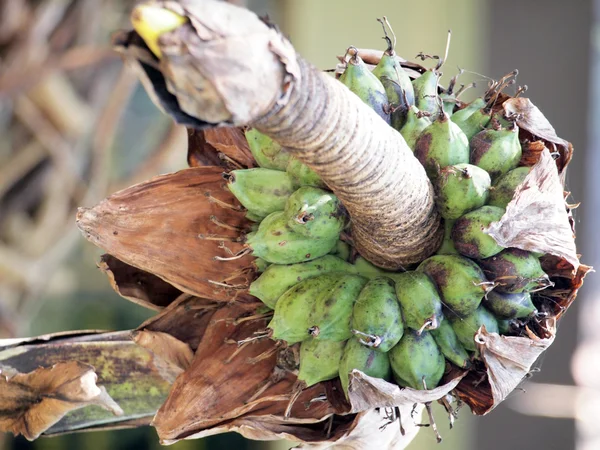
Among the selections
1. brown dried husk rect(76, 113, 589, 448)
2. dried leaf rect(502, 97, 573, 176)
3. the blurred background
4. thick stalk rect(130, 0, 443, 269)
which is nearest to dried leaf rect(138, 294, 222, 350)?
brown dried husk rect(76, 113, 589, 448)

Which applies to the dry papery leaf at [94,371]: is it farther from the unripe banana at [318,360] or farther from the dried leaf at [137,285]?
the unripe banana at [318,360]

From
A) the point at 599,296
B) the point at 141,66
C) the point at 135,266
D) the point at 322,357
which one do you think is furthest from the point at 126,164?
the point at 141,66

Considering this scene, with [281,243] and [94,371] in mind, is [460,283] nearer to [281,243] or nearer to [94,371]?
[281,243]

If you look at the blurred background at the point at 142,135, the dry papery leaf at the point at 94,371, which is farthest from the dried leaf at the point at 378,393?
the blurred background at the point at 142,135

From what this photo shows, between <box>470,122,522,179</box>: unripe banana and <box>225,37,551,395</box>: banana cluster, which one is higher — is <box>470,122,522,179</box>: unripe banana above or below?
above

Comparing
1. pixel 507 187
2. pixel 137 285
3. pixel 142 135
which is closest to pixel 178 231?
pixel 137 285

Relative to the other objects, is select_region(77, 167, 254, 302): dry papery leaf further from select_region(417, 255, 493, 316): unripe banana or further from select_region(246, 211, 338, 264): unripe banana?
select_region(417, 255, 493, 316): unripe banana

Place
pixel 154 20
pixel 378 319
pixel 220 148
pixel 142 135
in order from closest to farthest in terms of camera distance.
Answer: pixel 154 20 < pixel 378 319 < pixel 220 148 < pixel 142 135
